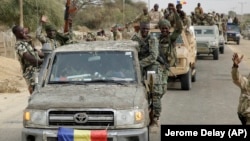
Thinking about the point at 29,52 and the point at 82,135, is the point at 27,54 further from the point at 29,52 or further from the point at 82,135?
the point at 82,135

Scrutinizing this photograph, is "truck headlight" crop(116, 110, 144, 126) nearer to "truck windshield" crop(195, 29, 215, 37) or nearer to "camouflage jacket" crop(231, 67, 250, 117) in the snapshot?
"camouflage jacket" crop(231, 67, 250, 117)

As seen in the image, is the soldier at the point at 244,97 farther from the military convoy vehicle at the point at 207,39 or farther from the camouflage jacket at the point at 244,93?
the military convoy vehicle at the point at 207,39

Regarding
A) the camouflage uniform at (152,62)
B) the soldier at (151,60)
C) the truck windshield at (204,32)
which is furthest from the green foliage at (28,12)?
the camouflage uniform at (152,62)

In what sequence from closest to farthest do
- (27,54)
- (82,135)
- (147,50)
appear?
(82,135) < (147,50) < (27,54)

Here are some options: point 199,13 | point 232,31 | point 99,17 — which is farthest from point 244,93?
point 99,17

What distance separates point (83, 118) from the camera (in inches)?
245

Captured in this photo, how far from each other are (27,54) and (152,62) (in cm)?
201

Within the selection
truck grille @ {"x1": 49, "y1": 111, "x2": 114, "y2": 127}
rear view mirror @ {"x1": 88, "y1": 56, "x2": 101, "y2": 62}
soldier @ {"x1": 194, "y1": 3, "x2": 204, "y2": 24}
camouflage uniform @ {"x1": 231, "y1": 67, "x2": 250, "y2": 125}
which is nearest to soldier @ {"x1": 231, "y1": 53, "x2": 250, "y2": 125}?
camouflage uniform @ {"x1": 231, "y1": 67, "x2": 250, "y2": 125}

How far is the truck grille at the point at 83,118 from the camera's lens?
6203mm

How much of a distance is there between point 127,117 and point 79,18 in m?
67.1

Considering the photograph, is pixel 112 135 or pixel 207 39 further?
pixel 207 39

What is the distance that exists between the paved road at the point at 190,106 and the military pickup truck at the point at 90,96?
154 cm

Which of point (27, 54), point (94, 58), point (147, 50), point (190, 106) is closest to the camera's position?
point (94, 58)

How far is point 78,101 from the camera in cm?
634
